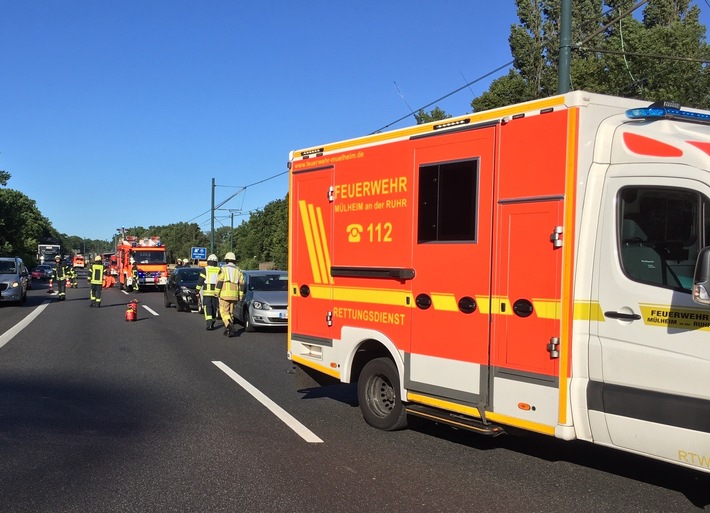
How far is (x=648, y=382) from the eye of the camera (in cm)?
439

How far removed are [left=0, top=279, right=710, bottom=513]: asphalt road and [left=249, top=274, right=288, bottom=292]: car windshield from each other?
264 inches

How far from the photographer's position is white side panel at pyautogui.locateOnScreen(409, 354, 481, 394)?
5520mm

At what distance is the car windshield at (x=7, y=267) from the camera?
24.2m

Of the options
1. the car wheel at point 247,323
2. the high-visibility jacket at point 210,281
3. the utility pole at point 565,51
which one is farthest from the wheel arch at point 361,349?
the high-visibility jacket at point 210,281

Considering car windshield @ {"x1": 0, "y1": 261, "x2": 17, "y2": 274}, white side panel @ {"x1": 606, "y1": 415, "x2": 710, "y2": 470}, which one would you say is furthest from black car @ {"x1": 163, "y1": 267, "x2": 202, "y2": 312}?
white side panel @ {"x1": 606, "y1": 415, "x2": 710, "y2": 470}

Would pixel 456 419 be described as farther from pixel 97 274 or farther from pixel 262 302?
pixel 97 274

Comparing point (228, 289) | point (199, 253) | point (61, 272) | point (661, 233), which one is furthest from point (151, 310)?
point (199, 253)

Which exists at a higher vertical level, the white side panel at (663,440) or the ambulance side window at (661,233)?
the ambulance side window at (661,233)

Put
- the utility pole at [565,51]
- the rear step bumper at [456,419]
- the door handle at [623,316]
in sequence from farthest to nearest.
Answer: the utility pole at [565,51]
the rear step bumper at [456,419]
the door handle at [623,316]

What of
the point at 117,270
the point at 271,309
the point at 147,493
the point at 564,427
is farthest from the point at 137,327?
the point at 117,270

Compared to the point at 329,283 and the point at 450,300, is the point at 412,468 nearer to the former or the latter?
the point at 450,300

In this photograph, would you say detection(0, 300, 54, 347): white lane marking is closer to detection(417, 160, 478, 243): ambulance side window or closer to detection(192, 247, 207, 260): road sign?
detection(417, 160, 478, 243): ambulance side window

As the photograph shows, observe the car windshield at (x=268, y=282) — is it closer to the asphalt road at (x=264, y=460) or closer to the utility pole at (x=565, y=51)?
the asphalt road at (x=264, y=460)

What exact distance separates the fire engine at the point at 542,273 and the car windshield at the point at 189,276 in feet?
56.2
